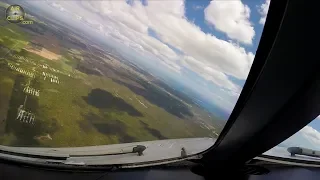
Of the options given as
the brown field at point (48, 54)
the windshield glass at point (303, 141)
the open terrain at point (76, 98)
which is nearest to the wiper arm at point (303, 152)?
the windshield glass at point (303, 141)

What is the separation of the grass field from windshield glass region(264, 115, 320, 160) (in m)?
0.56

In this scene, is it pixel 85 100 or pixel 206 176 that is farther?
pixel 85 100

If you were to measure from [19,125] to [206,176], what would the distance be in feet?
5.36

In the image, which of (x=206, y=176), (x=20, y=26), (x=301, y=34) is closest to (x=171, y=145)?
(x=206, y=176)

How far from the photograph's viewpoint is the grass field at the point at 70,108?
2709mm

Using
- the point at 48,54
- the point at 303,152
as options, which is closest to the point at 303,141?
the point at 303,152

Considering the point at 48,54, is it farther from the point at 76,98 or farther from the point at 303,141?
the point at 303,141

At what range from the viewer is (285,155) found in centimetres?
268

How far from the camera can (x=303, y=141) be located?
7.96ft

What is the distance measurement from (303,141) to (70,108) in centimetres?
223

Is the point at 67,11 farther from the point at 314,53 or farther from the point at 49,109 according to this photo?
the point at 314,53

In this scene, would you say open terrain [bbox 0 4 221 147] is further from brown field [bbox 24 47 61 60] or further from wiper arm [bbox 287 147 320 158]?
wiper arm [bbox 287 147 320 158]

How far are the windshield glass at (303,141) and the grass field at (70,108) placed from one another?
1.85 ft

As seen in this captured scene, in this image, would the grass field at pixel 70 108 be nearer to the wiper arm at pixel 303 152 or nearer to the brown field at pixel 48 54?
the brown field at pixel 48 54
